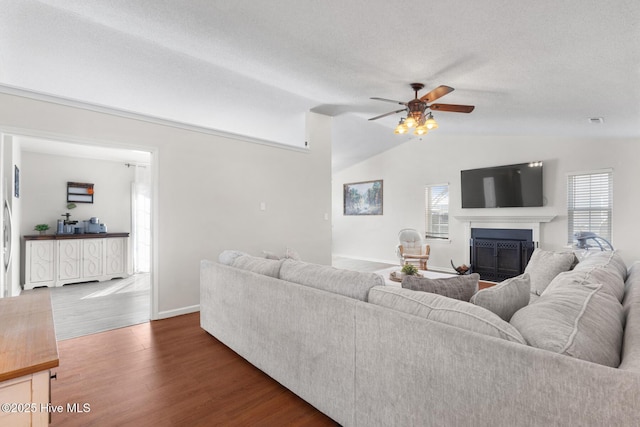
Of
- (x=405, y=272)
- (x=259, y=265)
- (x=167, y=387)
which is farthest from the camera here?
(x=405, y=272)

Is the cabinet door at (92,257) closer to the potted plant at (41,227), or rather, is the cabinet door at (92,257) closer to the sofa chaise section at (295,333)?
the potted plant at (41,227)

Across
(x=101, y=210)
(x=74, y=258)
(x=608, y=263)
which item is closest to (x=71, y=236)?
(x=74, y=258)

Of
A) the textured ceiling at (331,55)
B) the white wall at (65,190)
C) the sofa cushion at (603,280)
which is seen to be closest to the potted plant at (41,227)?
the white wall at (65,190)

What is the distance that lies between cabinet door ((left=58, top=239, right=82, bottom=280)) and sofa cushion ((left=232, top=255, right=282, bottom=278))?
404 cm

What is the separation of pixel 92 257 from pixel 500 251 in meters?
7.31

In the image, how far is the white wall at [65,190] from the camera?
5.04 m

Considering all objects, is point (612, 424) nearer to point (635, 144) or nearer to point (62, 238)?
point (635, 144)

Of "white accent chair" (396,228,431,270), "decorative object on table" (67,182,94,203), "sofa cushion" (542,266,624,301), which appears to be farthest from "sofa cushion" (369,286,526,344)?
"decorative object on table" (67,182,94,203)

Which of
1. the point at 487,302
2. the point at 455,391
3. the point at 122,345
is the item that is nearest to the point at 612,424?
the point at 455,391

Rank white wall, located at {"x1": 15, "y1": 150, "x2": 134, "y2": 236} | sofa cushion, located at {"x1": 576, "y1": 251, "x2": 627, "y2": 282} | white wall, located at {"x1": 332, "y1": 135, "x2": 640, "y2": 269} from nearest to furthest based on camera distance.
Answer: sofa cushion, located at {"x1": 576, "y1": 251, "x2": 627, "y2": 282} → white wall, located at {"x1": 332, "y1": 135, "x2": 640, "y2": 269} → white wall, located at {"x1": 15, "y1": 150, "x2": 134, "y2": 236}

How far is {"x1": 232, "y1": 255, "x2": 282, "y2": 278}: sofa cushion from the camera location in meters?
2.24

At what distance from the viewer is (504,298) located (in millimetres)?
1462

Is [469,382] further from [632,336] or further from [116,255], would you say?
[116,255]

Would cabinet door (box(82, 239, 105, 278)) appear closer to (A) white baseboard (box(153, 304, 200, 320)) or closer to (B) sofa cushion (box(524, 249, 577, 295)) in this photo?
(A) white baseboard (box(153, 304, 200, 320))
